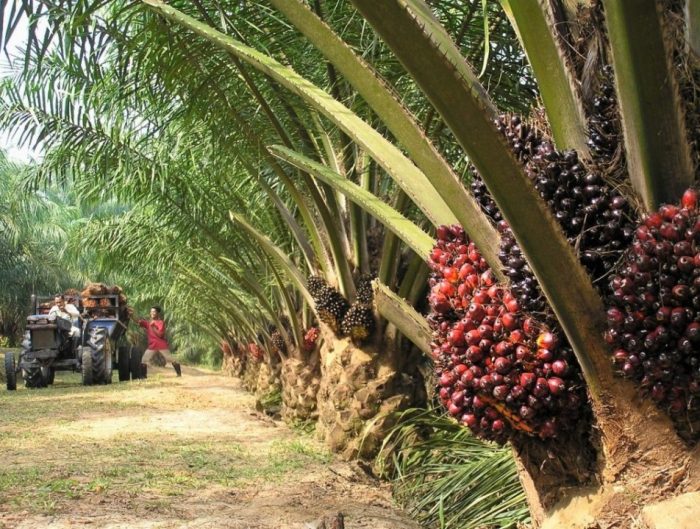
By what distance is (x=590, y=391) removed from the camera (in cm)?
195

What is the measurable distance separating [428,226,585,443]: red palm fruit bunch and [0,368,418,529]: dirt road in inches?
27.3

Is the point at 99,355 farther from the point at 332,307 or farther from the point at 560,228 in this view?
the point at 560,228

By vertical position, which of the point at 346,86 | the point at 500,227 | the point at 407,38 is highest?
the point at 346,86

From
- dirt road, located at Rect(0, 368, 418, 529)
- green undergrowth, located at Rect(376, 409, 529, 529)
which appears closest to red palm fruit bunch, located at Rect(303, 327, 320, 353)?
dirt road, located at Rect(0, 368, 418, 529)

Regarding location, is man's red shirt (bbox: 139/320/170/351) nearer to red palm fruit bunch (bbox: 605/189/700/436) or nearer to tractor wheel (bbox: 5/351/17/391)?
tractor wheel (bbox: 5/351/17/391)

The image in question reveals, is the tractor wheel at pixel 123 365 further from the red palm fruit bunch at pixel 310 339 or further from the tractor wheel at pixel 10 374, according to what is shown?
the red palm fruit bunch at pixel 310 339

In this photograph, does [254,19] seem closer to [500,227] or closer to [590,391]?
[500,227]

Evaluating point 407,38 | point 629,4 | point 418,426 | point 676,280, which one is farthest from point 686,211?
point 418,426

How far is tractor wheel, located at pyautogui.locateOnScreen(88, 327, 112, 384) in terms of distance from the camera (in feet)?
47.7

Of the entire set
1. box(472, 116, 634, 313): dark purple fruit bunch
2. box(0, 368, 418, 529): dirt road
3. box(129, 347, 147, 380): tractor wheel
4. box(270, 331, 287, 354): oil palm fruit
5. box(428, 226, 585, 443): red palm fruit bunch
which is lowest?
box(129, 347, 147, 380): tractor wheel

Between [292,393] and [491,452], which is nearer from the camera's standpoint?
[491,452]

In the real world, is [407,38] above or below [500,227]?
above

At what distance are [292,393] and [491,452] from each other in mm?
3894

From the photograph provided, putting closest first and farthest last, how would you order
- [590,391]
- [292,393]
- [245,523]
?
1. [590,391]
2. [245,523]
3. [292,393]
